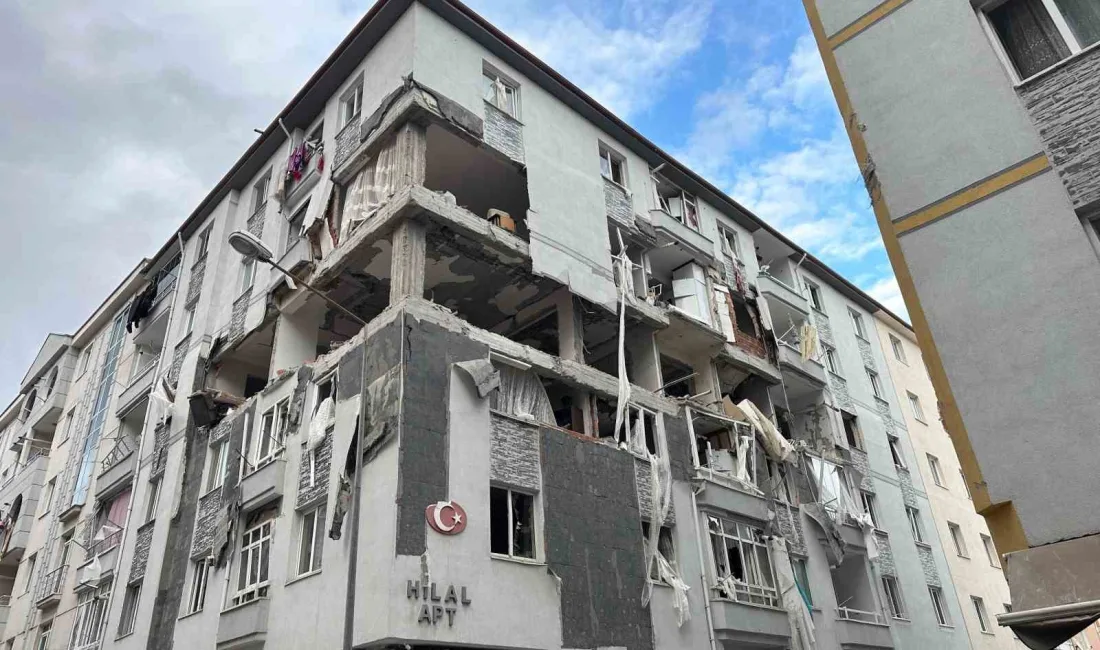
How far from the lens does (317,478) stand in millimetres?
16203

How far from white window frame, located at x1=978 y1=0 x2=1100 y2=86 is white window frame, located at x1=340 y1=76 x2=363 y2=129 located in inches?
647

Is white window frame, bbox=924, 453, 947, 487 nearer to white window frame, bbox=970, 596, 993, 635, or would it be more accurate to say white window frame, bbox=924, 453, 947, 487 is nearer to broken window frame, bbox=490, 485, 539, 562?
white window frame, bbox=970, 596, 993, 635

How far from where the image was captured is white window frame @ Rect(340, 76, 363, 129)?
2183 cm

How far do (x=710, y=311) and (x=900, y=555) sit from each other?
11924 mm

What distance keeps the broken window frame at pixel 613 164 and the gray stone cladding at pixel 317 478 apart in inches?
504

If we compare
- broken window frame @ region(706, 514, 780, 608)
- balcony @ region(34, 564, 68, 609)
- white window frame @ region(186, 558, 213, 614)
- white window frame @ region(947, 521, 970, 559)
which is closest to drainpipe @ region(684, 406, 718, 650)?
broken window frame @ region(706, 514, 780, 608)

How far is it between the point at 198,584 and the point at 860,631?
62.8 feet

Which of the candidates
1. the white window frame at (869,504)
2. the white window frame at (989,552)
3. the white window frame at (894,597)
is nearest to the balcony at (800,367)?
the white window frame at (869,504)

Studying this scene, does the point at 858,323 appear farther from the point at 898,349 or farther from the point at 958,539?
the point at 958,539

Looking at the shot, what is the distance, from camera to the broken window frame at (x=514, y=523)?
49.6ft

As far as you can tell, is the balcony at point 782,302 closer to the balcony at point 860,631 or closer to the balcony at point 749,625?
the balcony at point 860,631

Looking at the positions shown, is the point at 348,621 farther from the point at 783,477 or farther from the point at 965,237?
the point at 783,477

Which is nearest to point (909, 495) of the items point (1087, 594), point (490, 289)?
point (490, 289)

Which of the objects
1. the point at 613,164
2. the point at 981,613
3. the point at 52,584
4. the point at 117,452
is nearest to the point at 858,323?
the point at 981,613
